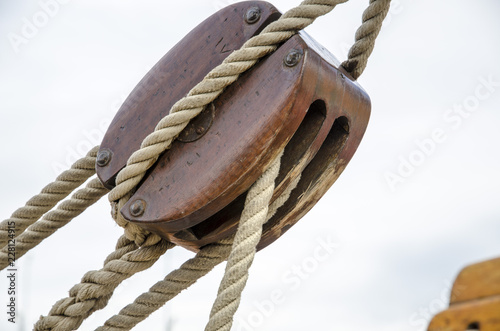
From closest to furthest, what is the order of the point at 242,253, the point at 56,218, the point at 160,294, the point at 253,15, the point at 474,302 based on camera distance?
the point at 474,302
the point at 242,253
the point at 253,15
the point at 160,294
the point at 56,218

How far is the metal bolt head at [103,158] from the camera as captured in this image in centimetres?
133

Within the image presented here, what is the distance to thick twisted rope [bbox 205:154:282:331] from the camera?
110 centimetres

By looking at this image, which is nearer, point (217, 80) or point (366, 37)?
point (217, 80)

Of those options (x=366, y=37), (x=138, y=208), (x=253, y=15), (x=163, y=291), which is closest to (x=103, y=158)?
(x=138, y=208)

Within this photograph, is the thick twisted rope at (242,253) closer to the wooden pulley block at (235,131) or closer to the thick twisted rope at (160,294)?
the wooden pulley block at (235,131)

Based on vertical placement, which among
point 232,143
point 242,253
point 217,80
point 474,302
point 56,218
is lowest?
point 474,302

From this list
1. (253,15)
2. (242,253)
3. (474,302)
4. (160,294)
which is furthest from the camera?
(160,294)

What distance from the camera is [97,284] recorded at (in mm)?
1358

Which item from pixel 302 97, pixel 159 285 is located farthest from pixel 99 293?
pixel 302 97

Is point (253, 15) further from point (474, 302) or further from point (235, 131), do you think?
point (474, 302)

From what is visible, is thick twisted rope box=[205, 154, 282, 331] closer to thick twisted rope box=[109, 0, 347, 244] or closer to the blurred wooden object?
thick twisted rope box=[109, 0, 347, 244]

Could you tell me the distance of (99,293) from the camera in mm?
1361

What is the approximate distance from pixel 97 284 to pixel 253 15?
0.68 metres

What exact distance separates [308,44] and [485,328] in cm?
72
